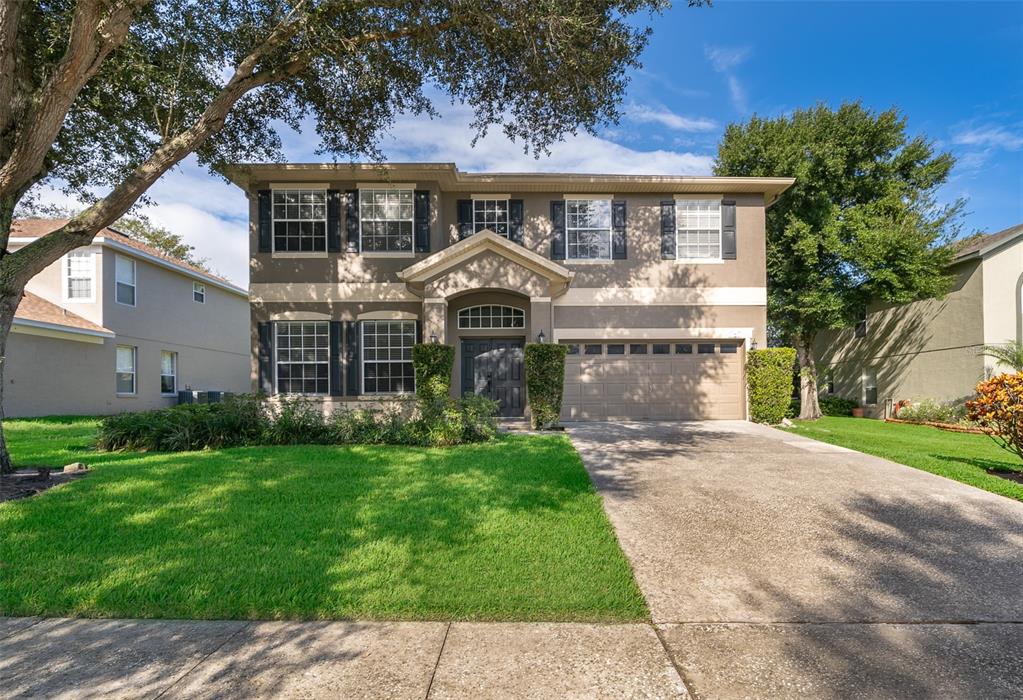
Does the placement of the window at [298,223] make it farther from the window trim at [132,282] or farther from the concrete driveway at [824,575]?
the concrete driveway at [824,575]

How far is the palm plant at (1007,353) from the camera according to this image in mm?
13406

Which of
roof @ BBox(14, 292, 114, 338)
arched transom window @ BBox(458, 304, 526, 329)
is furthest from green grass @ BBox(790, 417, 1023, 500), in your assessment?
roof @ BBox(14, 292, 114, 338)

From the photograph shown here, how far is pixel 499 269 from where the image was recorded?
12094 mm

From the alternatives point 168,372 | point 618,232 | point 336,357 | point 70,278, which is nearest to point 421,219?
point 336,357

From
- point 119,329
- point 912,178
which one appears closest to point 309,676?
point 119,329

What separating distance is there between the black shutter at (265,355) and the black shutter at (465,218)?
556 cm

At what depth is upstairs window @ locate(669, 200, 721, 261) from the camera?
13.8 m

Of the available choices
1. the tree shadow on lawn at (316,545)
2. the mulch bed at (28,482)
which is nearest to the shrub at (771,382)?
the tree shadow on lawn at (316,545)

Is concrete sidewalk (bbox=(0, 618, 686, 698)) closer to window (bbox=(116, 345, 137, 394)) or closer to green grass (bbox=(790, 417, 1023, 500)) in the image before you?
green grass (bbox=(790, 417, 1023, 500))

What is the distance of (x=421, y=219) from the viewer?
13055 millimetres

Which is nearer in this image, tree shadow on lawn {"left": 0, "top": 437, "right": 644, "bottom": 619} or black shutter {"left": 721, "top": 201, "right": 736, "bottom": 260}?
tree shadow on lawn {"left": 0, "top": 437, "right": 644, "bottom": 619}

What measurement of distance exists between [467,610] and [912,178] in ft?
62.8

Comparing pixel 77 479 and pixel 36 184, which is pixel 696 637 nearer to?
pixel 77 479

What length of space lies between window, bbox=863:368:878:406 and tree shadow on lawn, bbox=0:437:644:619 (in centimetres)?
1757
